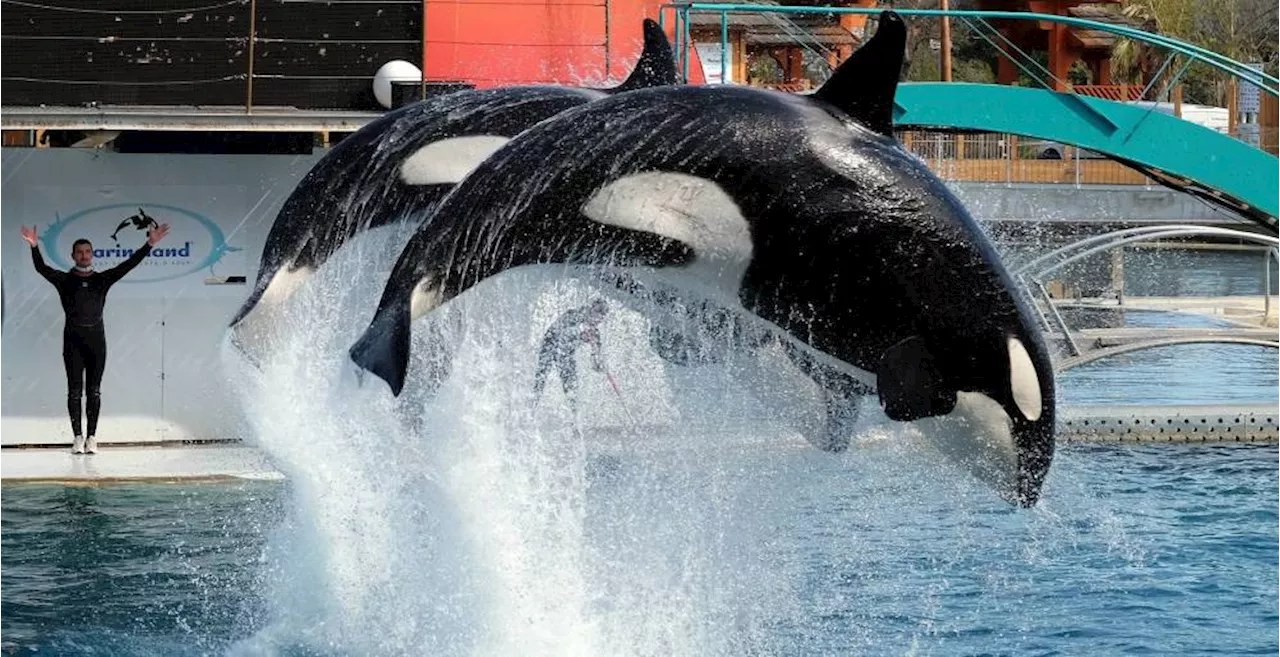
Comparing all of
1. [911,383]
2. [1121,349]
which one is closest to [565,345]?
[911,383]

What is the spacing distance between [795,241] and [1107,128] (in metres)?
7.00

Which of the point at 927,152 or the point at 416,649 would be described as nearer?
the point at 416,649

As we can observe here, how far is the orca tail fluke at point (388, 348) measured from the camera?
232 inches

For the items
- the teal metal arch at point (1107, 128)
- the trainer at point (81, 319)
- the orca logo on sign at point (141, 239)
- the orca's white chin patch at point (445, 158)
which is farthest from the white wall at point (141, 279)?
the orca's white chin patch at point (445, 158)

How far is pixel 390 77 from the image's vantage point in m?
12.7

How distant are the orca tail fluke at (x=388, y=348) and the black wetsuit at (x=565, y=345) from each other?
203 cm

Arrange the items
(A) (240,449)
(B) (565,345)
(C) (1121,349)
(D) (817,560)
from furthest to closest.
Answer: (C) (1121,349), (A) (240,449), (D) (817,560), (B) (565,345)

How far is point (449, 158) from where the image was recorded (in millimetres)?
7316

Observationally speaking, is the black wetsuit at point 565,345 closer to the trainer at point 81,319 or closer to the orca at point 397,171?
the orca at point 397,171

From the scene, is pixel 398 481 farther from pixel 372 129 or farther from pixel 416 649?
pixel 372 129

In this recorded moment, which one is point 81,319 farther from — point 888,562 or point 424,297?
point 424,297

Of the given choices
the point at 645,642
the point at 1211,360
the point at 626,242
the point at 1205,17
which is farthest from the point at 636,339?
the point at 1205,17

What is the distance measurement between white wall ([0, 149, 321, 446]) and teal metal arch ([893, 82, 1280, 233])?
15.3ft

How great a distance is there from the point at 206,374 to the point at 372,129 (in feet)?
21.1
